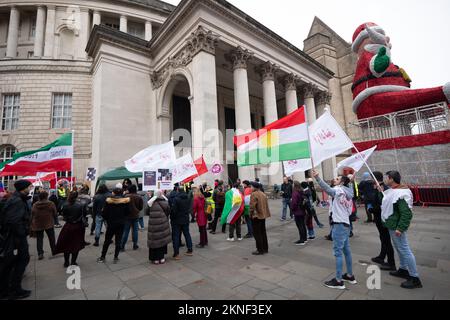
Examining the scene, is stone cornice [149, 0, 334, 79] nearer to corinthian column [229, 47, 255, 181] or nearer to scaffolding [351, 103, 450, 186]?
corinthian column [229, 47, 255, 181]

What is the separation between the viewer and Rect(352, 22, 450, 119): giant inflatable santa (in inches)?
514

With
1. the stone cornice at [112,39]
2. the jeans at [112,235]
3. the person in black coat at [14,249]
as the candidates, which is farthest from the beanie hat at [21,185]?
the stone cornice at [112,39]

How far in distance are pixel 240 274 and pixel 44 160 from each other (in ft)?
27.4

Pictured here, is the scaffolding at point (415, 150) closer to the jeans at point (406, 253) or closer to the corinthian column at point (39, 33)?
the jeans at point (406, 253)

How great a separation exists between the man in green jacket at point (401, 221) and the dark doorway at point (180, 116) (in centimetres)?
2049

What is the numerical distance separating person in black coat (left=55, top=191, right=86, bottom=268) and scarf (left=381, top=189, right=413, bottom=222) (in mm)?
6295

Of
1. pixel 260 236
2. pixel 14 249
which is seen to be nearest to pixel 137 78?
pixel 14 249

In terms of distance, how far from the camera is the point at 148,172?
21.4 feet

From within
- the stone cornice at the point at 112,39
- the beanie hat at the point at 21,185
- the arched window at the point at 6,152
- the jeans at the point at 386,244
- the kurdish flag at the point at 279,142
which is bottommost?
the jeans at the point at 386,244

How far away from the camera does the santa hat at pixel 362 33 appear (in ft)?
47.8

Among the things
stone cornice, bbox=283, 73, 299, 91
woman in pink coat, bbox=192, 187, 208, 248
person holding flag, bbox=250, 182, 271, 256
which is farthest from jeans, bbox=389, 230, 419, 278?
stone cornice, bbox=283, 73, 299, 91
